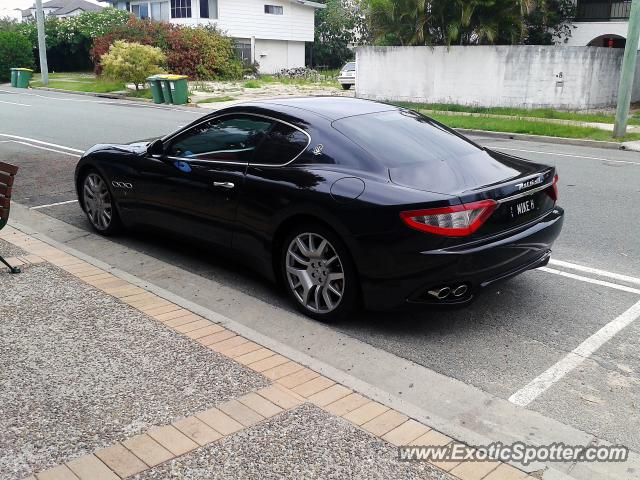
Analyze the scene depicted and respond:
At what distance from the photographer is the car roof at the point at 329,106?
17.5 feet

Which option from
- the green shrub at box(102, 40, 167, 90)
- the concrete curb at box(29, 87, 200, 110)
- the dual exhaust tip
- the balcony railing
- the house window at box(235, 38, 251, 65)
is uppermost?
the balcony railing

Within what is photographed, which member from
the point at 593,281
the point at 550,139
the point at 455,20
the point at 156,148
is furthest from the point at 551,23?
the point at 156,148

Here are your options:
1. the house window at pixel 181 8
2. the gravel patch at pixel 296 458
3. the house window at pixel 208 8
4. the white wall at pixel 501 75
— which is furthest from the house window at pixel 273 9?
the gravel patch at pixel 296 458

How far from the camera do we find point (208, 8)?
4688 centimetres

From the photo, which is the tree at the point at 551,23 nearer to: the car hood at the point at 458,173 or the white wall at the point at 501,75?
the white wall at the point at 501,75

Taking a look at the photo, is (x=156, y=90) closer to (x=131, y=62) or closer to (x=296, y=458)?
(x=131, y=62)

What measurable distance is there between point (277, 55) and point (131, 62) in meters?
23.0

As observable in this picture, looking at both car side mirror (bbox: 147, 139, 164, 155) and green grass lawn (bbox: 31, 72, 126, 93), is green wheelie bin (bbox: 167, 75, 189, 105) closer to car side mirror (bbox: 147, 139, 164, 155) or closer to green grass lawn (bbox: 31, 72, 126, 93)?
green grass lawn (bbox: 31, 72, 126, 93)

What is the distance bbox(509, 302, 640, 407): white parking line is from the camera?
3871 mm

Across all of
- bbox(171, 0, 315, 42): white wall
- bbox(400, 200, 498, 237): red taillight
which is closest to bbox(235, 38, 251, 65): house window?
bbox(171, 0, 315, 42): white wall

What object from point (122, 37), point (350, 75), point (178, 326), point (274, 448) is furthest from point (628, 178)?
point (122, 37)

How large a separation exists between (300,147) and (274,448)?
256cm

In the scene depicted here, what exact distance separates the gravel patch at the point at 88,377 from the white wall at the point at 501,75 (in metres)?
19.7

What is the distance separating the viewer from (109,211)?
685 centimetres
